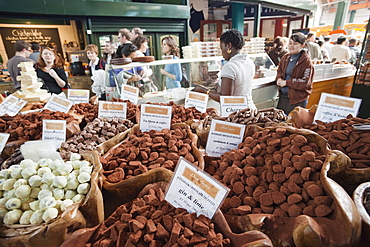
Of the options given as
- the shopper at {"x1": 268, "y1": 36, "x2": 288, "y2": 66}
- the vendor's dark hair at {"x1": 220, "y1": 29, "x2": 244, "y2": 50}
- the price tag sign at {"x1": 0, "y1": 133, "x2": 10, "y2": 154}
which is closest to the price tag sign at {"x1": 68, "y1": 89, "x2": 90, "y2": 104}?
the price tag sign at {"x1": 0, "y1": 133, "x2": 10, "y2": 154}

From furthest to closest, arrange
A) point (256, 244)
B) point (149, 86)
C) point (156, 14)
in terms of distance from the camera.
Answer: point (156, 14) < point (149, 86) < point (256, 244)

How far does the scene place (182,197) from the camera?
2.72 ft

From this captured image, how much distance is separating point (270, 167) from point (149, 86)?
1973mm

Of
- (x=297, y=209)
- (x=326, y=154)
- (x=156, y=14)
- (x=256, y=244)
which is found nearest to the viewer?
(x=256, y=244)

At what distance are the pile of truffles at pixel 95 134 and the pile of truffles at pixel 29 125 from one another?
0.25m

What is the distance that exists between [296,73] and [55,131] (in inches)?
114

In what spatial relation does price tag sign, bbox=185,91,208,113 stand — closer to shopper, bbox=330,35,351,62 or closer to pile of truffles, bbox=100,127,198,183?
pile of truffles, bbox=100,127,198,183

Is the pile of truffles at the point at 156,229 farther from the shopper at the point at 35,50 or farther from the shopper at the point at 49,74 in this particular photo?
the shopper at the point at 35,50

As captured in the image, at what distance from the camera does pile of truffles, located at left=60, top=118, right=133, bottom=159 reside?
133 centimetres

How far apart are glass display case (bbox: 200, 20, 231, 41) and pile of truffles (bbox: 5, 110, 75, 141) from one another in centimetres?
992

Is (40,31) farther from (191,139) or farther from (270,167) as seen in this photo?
(270,167)

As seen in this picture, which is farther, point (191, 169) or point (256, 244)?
point (191, 169)

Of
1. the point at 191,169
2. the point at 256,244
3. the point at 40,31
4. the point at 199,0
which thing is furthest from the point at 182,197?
the point at 199,0

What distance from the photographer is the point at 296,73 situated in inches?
119
